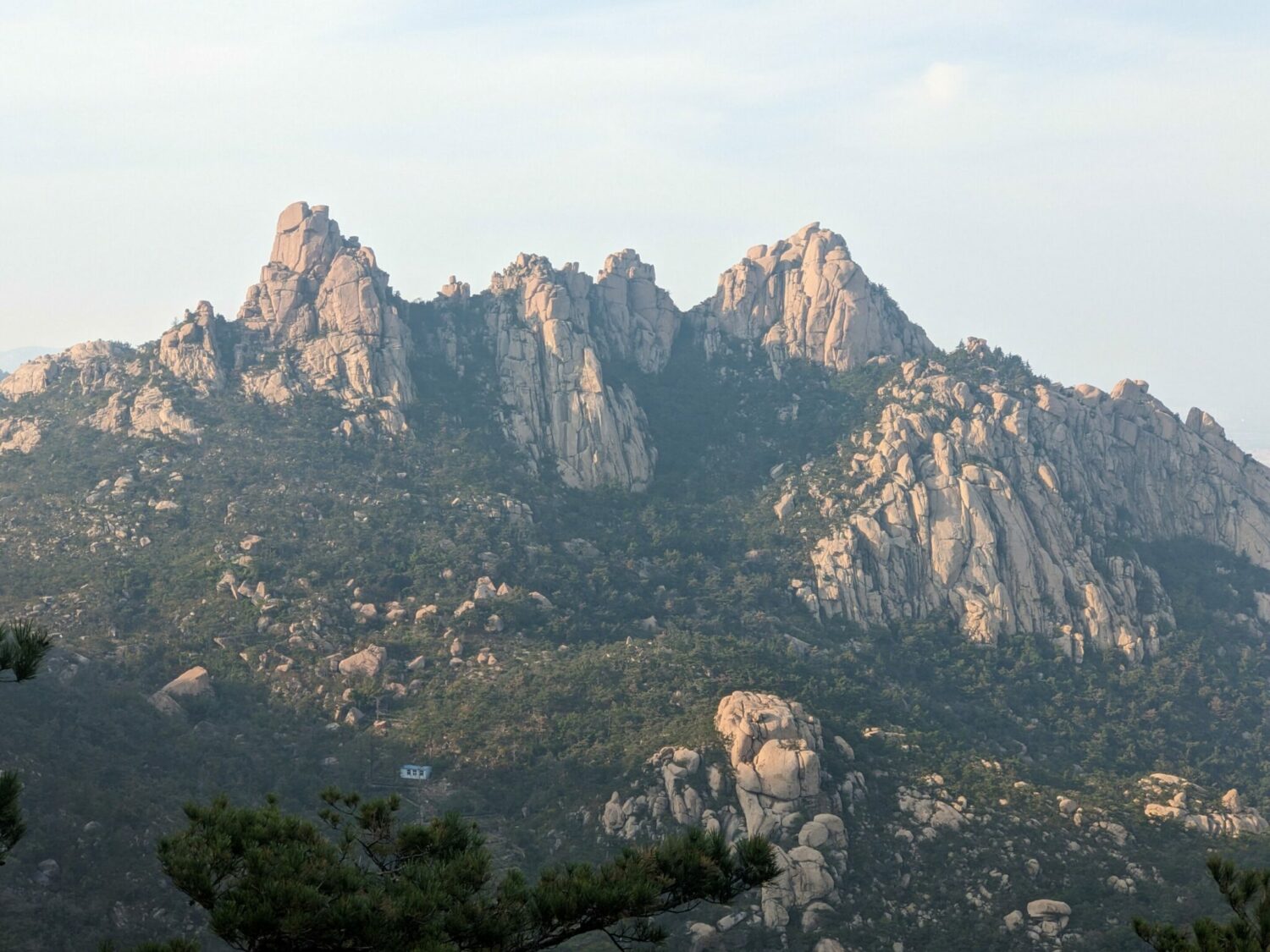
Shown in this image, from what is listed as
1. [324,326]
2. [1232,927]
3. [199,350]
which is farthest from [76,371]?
[1232,927]

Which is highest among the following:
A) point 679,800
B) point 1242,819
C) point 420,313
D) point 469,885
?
point 420,313

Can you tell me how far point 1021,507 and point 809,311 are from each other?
130 feet

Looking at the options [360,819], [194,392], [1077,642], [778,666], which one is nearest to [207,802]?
[360,819]

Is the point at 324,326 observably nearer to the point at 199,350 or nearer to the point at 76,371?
the point at 199,350

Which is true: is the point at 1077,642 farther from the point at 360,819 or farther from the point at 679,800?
the point at 360,819

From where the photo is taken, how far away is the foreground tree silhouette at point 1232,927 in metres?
25.6

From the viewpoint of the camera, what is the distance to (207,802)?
60.3 metres

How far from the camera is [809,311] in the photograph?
432 feet

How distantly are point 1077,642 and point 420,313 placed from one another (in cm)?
7501

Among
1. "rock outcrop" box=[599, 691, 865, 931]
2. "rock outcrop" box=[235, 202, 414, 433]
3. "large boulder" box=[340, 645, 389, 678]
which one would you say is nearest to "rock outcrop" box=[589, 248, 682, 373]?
"rock outcrop" box=[235, 202, 414, 433]

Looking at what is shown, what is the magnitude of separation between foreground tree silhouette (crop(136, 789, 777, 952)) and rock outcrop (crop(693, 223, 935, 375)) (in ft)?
340

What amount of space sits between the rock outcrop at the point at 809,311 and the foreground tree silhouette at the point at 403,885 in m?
104

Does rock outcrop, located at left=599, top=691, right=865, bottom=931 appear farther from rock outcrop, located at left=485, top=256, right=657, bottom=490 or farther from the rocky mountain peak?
the rocky mountain peak

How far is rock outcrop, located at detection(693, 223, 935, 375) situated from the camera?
12925cm
